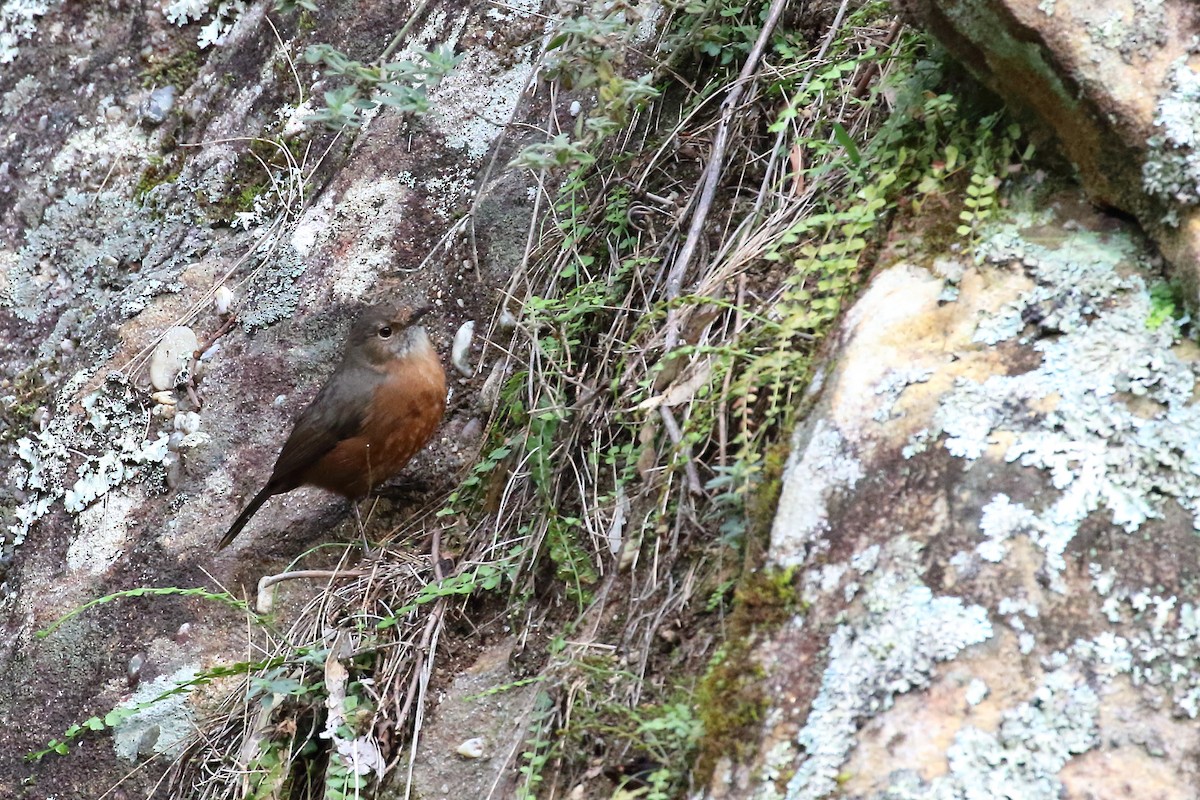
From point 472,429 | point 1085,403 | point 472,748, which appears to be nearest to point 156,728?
point 472,748

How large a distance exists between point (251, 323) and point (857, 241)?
3091 millimetres

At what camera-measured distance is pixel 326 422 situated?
16.8 feet

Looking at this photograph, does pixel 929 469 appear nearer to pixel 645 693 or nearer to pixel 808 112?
pixel 645 693

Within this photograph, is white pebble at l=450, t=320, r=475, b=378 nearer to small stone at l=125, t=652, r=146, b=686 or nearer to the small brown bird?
the small brown bird

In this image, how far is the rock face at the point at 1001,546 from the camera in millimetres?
2227

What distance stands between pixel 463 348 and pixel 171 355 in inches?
51.9

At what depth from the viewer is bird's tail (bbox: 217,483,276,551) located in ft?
15.8

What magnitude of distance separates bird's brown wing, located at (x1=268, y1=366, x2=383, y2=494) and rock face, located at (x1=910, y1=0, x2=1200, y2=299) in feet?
10.3

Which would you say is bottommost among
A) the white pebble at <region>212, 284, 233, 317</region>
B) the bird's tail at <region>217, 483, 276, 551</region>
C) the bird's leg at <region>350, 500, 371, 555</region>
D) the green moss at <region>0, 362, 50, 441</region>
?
the bird's leg at <region>350, 500, 371, 555</region>

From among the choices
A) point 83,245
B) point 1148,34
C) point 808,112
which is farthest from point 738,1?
point 83,245

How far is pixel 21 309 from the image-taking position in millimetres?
5652

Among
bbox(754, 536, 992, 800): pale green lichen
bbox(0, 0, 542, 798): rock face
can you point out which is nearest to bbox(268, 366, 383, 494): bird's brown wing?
bbox(0, 0, 542, 798): rock face

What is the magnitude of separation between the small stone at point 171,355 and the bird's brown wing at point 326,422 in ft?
2.05

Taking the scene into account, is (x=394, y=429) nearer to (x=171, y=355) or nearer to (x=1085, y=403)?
(x=171, y=355)
